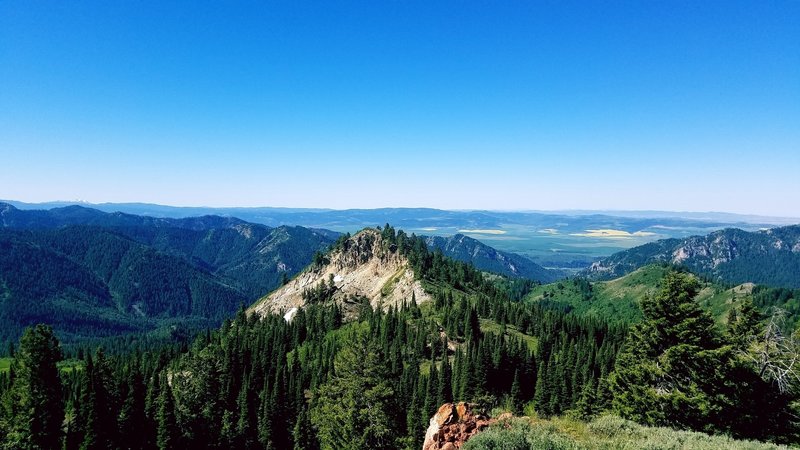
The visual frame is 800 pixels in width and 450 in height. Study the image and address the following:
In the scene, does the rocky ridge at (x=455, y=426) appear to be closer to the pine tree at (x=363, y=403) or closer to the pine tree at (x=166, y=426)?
the pine tree at (x=363, y=403)

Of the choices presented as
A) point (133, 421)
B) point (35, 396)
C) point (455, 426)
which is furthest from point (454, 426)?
point (133, 421)

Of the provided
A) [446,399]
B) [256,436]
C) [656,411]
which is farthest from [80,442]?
[656,411]

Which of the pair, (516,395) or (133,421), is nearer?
(133,421)

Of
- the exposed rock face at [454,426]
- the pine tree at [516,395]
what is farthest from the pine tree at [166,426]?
the pine tree at [516,395]

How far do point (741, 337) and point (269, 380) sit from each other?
112397 millimetres

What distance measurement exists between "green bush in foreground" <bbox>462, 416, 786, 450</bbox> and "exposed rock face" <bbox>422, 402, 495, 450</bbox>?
2.00 metres

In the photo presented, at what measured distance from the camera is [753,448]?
76.7 feet

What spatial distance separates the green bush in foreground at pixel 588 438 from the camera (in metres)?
23.4

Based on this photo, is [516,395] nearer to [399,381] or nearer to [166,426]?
[399,381]

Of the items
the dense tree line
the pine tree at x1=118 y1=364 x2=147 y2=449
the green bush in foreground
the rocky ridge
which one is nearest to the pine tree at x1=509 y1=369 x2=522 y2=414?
the dense tree line

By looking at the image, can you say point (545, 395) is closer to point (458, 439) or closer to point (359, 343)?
point (359, 343)

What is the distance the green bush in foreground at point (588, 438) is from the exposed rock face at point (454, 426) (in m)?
2.00

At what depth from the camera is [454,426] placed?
94.0 ft

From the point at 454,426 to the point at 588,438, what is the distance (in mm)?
8038
